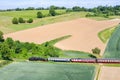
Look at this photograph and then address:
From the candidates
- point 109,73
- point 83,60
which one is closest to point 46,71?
point 83,60

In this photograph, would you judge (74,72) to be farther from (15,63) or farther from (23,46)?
(23,46)

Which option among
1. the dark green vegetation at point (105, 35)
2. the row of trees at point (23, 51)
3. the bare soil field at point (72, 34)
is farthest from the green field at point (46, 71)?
the dark green vegetation at point (105, 35)

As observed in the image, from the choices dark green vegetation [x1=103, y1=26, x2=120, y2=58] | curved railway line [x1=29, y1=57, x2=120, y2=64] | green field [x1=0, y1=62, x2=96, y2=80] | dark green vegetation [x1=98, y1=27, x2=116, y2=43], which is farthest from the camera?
dark green vegetation [x1=98, y1=27, x2=116, y2=43]

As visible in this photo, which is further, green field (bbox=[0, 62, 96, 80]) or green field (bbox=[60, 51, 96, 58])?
green field (bbox=[60, 51, 96, 58])

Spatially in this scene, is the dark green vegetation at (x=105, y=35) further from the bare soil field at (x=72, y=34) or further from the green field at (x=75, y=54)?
the green field at (x=75, y=54)

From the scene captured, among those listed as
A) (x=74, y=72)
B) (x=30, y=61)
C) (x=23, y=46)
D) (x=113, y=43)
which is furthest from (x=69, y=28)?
(x=74, y=72)

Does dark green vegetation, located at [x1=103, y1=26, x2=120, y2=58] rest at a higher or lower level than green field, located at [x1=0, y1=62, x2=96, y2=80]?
lower

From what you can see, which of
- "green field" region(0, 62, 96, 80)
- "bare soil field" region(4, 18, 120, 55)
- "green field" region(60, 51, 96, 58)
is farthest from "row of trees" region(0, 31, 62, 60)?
"bare soil field" region(4, 18, 120, 55)

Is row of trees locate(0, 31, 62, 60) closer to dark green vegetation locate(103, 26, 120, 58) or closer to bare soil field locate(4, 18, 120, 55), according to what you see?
bare soil field locate(4, 18, 120, 55)
